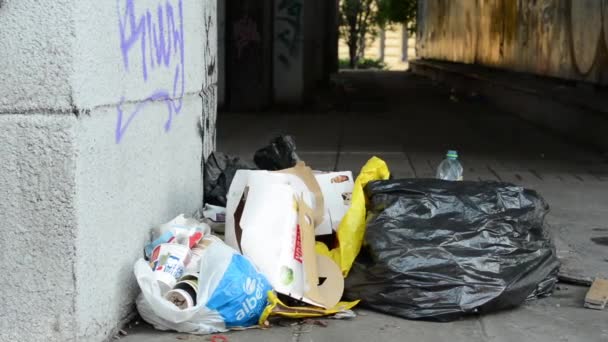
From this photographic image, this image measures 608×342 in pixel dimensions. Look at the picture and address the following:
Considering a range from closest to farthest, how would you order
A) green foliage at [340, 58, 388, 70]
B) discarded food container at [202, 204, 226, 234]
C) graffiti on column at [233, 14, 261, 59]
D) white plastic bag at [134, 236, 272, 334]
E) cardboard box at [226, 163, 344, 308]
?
white plastic bag at [134, 236, 272, 334] < cardboard box at [226, 163, 344, 308] < discarded food container at [202, 204, 226, 234] < graffiti on column at [233, 14, 261, 59] < green foliage at [340, 58, 388, 70]

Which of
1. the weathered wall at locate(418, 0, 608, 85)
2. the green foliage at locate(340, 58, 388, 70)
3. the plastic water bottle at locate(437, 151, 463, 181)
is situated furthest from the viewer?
the green foliage at locate(340, 58, 388, 70)

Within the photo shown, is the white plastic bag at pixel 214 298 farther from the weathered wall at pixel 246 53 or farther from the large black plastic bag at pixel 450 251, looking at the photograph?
the weathered wall at pixel 246 53

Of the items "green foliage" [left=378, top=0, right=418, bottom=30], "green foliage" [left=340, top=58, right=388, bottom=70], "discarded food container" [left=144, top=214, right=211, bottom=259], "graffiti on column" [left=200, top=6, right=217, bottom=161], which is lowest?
"green foliage" [left=340, top=58, right=388, bottom=70]

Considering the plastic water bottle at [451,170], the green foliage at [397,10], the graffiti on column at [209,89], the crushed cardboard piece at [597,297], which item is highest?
the green foliage at [397,10]

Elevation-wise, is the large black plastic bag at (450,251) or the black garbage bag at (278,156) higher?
the black garbage bag at (278,156)

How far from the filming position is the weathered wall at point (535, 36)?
10805 millimetres

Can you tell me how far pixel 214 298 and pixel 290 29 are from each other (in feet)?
37.9

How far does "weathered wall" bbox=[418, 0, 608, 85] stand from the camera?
425 inches

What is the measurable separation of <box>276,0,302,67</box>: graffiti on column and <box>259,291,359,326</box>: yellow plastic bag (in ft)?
36.3

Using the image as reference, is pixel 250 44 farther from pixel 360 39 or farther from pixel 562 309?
pixel 360 39

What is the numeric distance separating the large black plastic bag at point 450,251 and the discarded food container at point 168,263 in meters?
0.81

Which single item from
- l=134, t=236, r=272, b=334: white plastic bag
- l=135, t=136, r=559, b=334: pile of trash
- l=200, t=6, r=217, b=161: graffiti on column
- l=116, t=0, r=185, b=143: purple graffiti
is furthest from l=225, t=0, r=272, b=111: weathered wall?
l=134, t=236, r=272, b=334: white plastic bag

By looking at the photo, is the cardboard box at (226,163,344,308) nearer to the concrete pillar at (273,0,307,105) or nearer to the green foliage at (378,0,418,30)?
the concrete pillar at (273,0,307,105)

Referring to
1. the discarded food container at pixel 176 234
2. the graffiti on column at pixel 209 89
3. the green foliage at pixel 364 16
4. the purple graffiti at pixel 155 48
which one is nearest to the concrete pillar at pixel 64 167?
the purple graffiti at pixel 155 48
